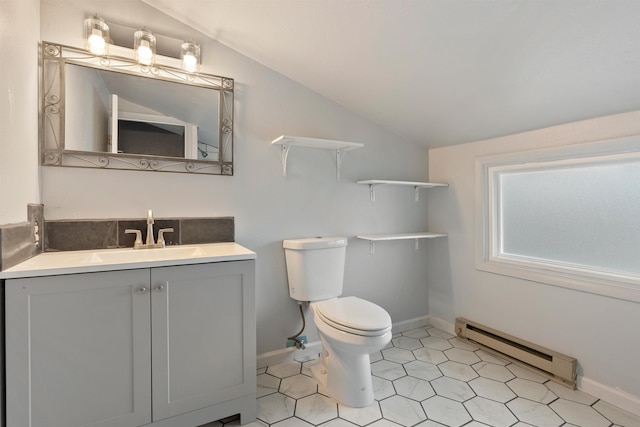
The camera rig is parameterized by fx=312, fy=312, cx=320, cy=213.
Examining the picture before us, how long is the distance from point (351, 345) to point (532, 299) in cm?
136

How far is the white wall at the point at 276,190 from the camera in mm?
1694

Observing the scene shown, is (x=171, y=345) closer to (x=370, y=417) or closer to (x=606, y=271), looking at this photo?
(x=370, y=417)

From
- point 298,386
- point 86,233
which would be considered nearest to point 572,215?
point 298,386

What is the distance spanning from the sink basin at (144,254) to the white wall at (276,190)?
0.22 metres

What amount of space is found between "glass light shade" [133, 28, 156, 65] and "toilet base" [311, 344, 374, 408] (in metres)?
1.99

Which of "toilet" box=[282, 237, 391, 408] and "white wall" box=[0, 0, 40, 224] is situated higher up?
"white wall" box=[0, 0, 40, 224]

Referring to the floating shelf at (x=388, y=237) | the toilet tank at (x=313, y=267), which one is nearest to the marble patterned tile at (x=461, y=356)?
the floating shelf at (x=388, y=237)

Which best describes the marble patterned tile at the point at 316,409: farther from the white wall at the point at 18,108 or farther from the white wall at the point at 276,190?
the white wall at the point at 18,108

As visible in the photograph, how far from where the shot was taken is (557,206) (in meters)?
2.09

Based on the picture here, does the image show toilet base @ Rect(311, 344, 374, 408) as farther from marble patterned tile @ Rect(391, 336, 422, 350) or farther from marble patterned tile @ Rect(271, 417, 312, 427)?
marble patterned tile @ Rect(391, 336, 422, 350)

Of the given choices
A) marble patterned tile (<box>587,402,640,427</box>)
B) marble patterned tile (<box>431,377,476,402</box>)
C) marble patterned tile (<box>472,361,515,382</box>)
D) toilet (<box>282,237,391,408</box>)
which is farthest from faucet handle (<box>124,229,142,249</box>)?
Result: marble patterned tile (<box>587,402,640,427</box>)

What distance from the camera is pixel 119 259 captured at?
154 cm

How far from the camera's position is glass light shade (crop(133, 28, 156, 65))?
173 centimetres

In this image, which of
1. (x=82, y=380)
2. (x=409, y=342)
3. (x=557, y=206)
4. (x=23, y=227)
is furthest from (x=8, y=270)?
(x=557, y=206)
